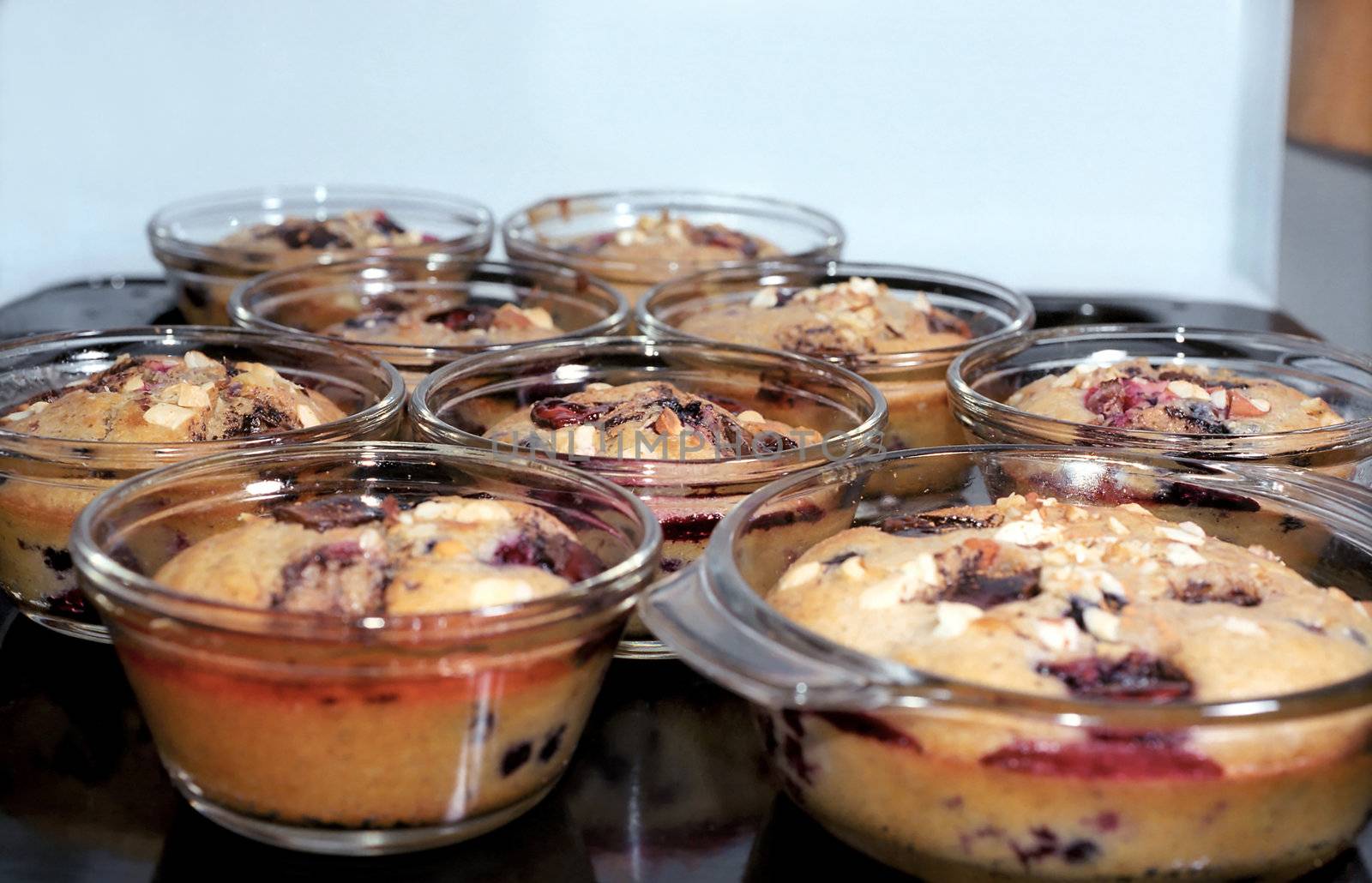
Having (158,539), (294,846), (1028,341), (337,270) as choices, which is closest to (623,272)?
(337,270)

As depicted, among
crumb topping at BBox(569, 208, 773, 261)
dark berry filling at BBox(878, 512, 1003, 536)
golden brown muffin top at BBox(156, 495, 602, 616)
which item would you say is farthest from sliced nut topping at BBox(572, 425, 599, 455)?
crumb topping at BBox(569, 208, 773, 261)

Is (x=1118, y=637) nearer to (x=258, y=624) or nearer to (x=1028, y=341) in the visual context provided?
(x=258, y=624)

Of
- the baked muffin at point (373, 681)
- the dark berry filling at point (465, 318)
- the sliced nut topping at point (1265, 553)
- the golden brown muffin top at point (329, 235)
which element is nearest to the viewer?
the baked muffin at point (373, 681)

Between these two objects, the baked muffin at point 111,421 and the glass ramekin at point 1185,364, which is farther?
the glass ramekin at point 1185,364

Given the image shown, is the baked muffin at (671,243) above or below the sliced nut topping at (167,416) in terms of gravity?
above

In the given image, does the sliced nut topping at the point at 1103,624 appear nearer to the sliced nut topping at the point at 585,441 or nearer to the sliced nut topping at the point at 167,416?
the sliced nut topping at the point at 585,441

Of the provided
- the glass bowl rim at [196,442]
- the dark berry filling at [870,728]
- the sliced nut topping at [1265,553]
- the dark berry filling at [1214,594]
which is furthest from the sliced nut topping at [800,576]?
the glass bowl rim at [196,442]

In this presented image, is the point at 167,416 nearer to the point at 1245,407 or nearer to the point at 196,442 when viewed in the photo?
the point at 196,442
